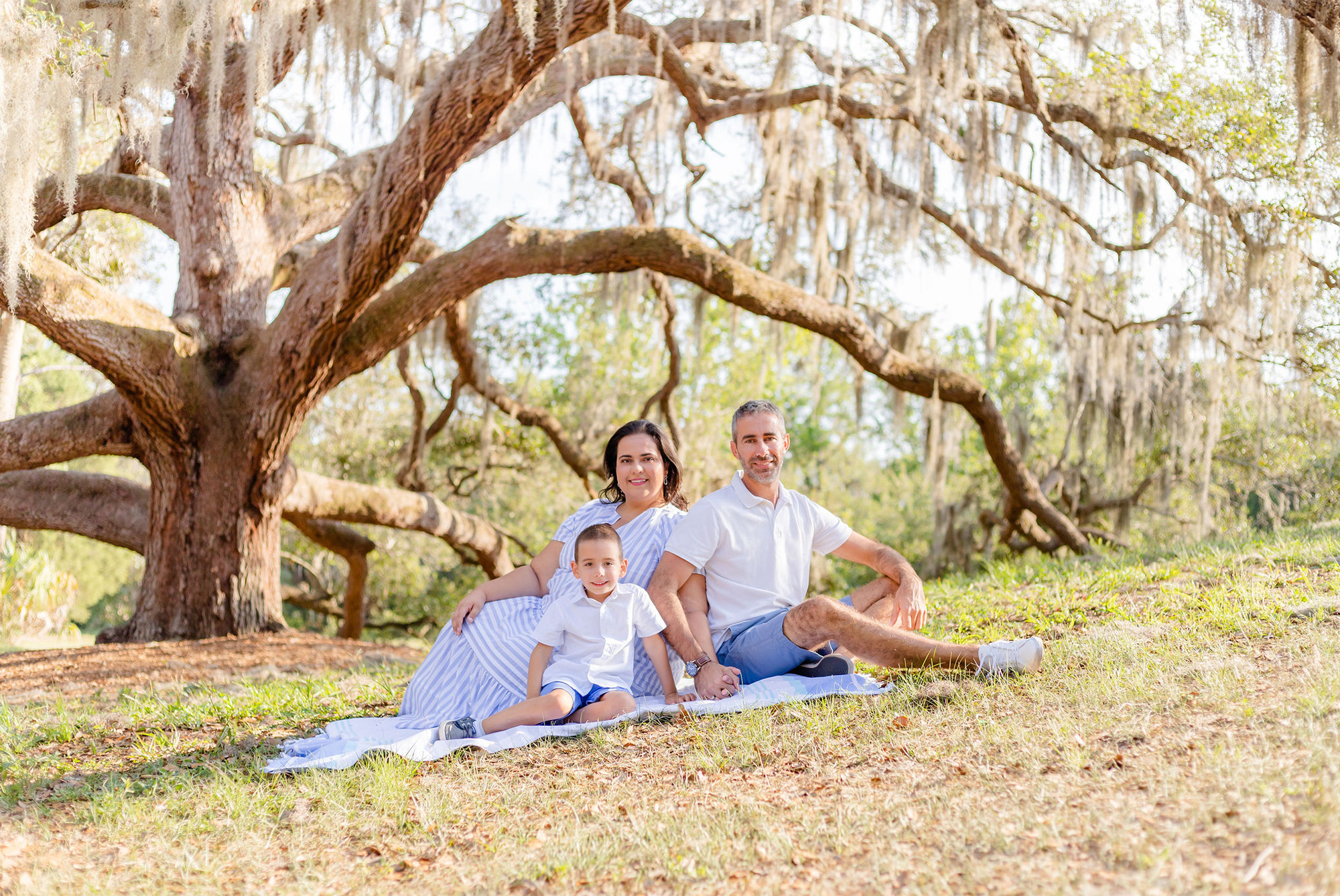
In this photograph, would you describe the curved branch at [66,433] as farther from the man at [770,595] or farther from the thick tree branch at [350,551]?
the man at [770,595]

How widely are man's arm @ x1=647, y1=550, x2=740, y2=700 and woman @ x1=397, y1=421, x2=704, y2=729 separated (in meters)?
0.13

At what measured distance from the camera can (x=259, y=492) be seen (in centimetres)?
689

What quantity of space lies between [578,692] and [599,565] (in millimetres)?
451

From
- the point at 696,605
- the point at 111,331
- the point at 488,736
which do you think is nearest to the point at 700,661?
the point at 696,605

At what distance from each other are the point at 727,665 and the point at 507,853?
1.58 metres

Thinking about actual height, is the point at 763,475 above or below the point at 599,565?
above

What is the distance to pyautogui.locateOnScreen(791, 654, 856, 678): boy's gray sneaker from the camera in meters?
3.79

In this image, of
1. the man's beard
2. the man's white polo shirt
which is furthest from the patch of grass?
the man's beard

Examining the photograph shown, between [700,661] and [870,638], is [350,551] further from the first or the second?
[870,638]

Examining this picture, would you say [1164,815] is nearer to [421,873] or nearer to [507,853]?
[507,853]

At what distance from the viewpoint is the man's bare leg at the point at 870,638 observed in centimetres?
362

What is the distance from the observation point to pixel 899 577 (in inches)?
155

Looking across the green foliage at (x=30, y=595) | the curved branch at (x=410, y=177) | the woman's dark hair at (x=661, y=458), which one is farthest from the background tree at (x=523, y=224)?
the green foliage at (x=30, y=595)

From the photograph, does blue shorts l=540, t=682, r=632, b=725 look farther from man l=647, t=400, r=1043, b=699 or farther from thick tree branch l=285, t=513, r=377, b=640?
thick tree branch l=285, t=513, r=377, b=640
